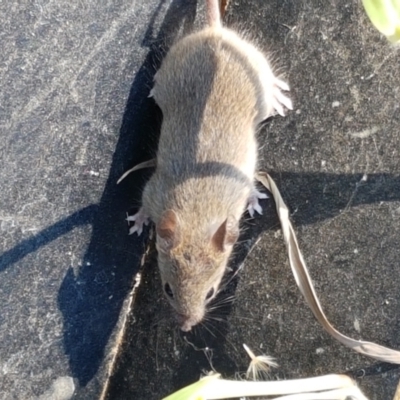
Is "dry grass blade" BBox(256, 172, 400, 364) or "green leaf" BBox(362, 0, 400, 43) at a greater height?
"green leaf" BBox(362, 0, 400, 43)

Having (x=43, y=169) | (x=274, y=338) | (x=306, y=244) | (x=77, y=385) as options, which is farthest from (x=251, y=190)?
(x=77, y=385)

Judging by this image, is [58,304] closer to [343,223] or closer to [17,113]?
[17,113]

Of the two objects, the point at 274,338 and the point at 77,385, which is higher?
the point at 77,385

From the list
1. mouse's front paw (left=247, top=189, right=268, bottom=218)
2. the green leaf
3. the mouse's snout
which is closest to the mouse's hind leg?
mouse's front paw (left=247, top=189, right=268, bottom=218)

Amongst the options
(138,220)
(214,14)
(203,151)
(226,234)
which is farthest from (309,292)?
(214,14)

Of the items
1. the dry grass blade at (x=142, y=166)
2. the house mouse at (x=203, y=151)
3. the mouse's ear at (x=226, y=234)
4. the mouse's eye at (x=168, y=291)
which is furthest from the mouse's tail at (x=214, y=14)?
the mouse's eye at (x=168, y=291)

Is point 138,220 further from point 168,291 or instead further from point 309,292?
point 309,292

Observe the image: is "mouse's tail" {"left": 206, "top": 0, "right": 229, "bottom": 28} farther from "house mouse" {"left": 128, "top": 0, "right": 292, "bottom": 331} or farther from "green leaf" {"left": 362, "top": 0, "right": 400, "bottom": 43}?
"green leaf" {"left": 362, "top": 0, "right": 400, "bottom": 43}
